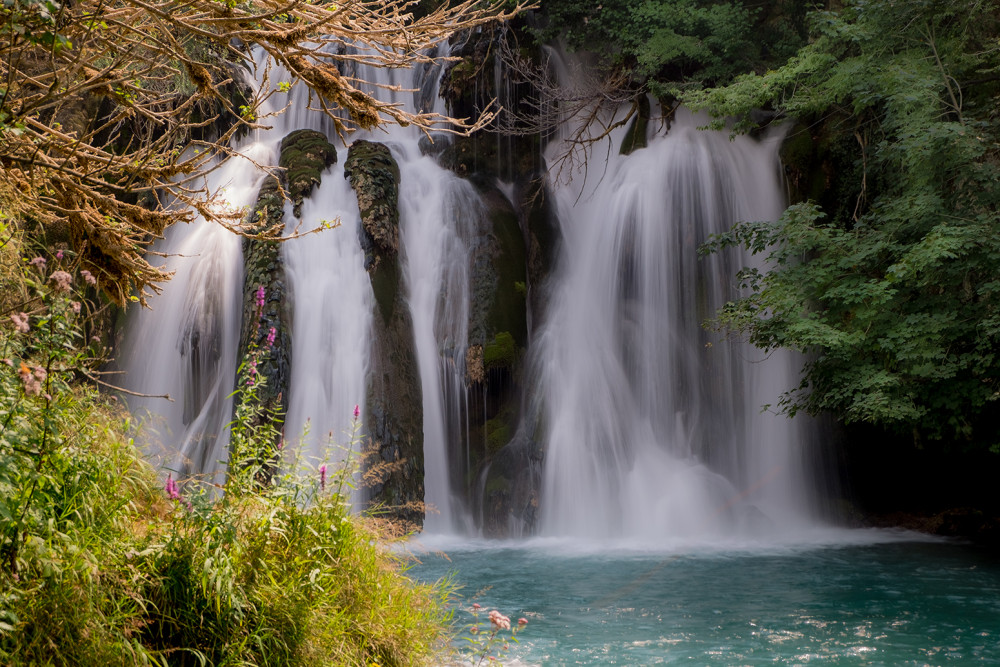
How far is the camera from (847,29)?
9.66 metres

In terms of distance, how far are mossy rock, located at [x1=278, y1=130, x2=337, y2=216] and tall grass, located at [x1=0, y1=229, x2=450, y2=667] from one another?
8671 mm

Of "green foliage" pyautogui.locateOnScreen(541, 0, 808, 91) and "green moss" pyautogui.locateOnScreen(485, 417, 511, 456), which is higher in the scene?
"green foliage" pyautogui.locateOnScreen(541, 0, 808, 91)

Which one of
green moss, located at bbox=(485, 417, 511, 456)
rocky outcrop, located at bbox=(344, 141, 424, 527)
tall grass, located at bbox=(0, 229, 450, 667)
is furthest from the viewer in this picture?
green moss, located at bbox=(485, 417, 511, 456)

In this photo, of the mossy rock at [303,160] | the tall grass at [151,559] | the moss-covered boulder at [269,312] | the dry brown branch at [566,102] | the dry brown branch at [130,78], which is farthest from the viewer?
the dry brown branch at [566,102]

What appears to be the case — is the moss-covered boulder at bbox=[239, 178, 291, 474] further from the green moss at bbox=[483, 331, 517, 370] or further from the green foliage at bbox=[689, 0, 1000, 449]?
the green foliage at bbox=[689, 0, 1000, 449]

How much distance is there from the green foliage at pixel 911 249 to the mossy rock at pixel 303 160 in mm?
6851

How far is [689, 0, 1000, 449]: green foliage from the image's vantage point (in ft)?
29.1

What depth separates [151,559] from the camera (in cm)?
350

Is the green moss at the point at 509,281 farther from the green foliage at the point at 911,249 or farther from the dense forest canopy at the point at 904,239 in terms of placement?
the green foliage at the point at 911,249

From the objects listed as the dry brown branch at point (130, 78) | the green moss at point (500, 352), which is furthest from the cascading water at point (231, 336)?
the dry brown branch at point (130, 78)

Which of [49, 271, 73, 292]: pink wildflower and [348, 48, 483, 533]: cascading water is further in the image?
[348, 48, 483, 533]: cascading water

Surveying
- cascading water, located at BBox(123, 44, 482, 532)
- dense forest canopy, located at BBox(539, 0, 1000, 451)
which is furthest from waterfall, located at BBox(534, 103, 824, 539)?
cascading water, located at BBox(123, 44, 482, 532)

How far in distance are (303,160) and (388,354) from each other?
402 centimetres

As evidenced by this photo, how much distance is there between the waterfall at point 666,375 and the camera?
11.5 meters
